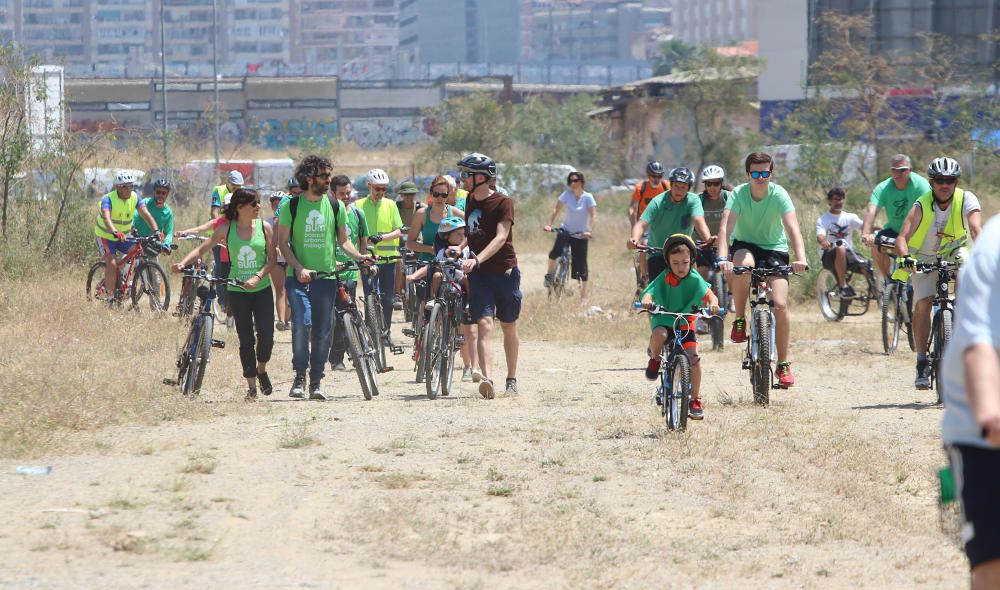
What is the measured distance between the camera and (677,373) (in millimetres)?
9383

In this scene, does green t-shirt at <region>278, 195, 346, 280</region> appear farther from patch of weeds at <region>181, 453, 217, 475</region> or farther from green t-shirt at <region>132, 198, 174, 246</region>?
green t-shirt at <region>132, 198, 174, 246</region>

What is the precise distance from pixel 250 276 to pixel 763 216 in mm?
3877

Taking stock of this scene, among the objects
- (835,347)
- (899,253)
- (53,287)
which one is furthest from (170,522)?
(53,287)

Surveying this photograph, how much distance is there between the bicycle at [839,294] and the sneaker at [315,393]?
917cm

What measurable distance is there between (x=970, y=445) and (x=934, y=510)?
364 cm

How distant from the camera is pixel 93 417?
31.8 feet

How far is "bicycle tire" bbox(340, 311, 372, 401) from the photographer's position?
37.8 feet

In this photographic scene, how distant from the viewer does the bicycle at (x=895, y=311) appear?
1391 centimetres

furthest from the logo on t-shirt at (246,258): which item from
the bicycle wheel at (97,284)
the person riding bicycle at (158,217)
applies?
the person riding bicycle at (158,217)

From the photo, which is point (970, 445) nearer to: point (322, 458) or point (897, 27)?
point (322, 458)

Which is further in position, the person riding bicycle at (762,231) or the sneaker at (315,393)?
the sneaker at (315,393)

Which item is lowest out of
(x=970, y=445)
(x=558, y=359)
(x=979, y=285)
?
(x=558, y=359)

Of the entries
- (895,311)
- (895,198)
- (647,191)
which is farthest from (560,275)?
(895,198)

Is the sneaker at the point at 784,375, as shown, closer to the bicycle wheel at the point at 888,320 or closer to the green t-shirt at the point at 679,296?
the green t-shirt at the point at 679,296
